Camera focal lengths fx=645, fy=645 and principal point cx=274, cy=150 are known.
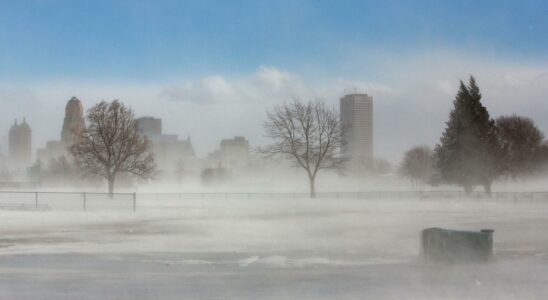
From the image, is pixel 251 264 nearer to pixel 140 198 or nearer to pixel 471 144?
pixel 140 198

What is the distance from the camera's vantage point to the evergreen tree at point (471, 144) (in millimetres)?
62562

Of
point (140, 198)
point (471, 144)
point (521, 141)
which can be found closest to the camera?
point (140, 198)

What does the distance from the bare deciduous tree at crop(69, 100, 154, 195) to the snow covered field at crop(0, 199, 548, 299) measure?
28.4 meters

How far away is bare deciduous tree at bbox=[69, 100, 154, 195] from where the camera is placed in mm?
56875

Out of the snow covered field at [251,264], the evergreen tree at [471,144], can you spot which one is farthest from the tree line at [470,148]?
the snow covered field at [251,264]

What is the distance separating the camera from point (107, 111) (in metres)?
58.2

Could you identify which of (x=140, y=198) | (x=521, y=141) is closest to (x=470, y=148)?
(x=521, y=141)

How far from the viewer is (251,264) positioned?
1566 centimetres

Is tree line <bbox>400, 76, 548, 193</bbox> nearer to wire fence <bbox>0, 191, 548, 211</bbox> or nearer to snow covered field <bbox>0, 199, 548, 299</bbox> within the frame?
wire fence <bbox>0, 191, 548, 211</bbox>

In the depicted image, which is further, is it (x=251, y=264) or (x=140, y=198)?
(x=140, y=198)

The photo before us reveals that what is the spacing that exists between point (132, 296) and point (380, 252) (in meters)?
9.03

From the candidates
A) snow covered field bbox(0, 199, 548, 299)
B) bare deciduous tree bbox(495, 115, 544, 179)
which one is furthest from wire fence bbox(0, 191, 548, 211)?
bare deciduous tree bbox(495, 115, 544, 179)

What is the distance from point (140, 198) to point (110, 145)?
17.7 ft

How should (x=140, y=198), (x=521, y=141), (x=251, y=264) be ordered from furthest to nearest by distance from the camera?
(x=521, y=141) < (x=140, y=198) < (x=251, y=264)
